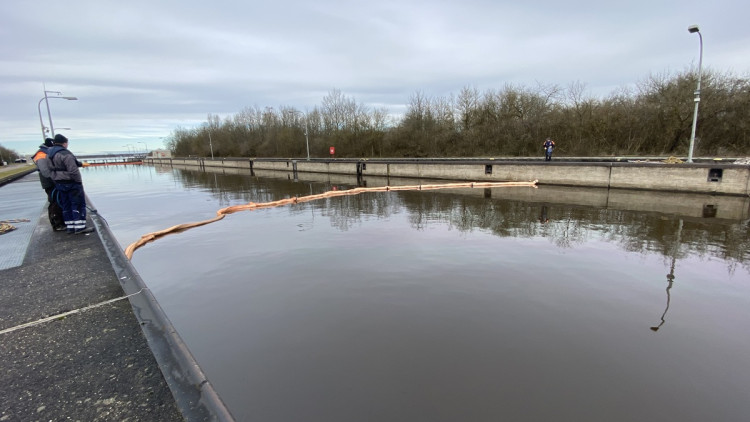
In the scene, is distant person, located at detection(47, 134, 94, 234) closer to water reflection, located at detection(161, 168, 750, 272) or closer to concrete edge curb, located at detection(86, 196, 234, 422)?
concrete edge curb, located at detection(86, 196, 234, 422)

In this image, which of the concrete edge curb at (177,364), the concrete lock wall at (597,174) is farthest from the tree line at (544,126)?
the concrete edge curb at (177,364)

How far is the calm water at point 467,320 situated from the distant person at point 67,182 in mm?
1380

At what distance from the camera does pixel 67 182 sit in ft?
23.5

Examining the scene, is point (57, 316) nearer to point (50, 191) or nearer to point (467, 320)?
point (467, 320)

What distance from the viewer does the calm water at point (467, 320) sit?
3365 mm

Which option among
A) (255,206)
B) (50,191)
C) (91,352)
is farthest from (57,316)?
(255,206)

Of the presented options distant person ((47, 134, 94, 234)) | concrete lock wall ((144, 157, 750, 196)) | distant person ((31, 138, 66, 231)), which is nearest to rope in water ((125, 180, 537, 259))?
concrete lock wall ((144, 157, 750, 196))

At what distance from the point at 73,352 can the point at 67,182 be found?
563 centimetres

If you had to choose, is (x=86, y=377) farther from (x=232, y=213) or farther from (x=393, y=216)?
(x=232, y=213)

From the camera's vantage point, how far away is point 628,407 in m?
3.27

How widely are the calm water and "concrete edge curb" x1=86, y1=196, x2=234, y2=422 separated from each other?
2.36ft

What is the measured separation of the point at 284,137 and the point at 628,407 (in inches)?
2428

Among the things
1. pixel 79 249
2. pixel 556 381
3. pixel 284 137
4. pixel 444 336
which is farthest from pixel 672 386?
pixel 284 137

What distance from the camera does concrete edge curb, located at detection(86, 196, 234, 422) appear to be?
2402 millimetres
